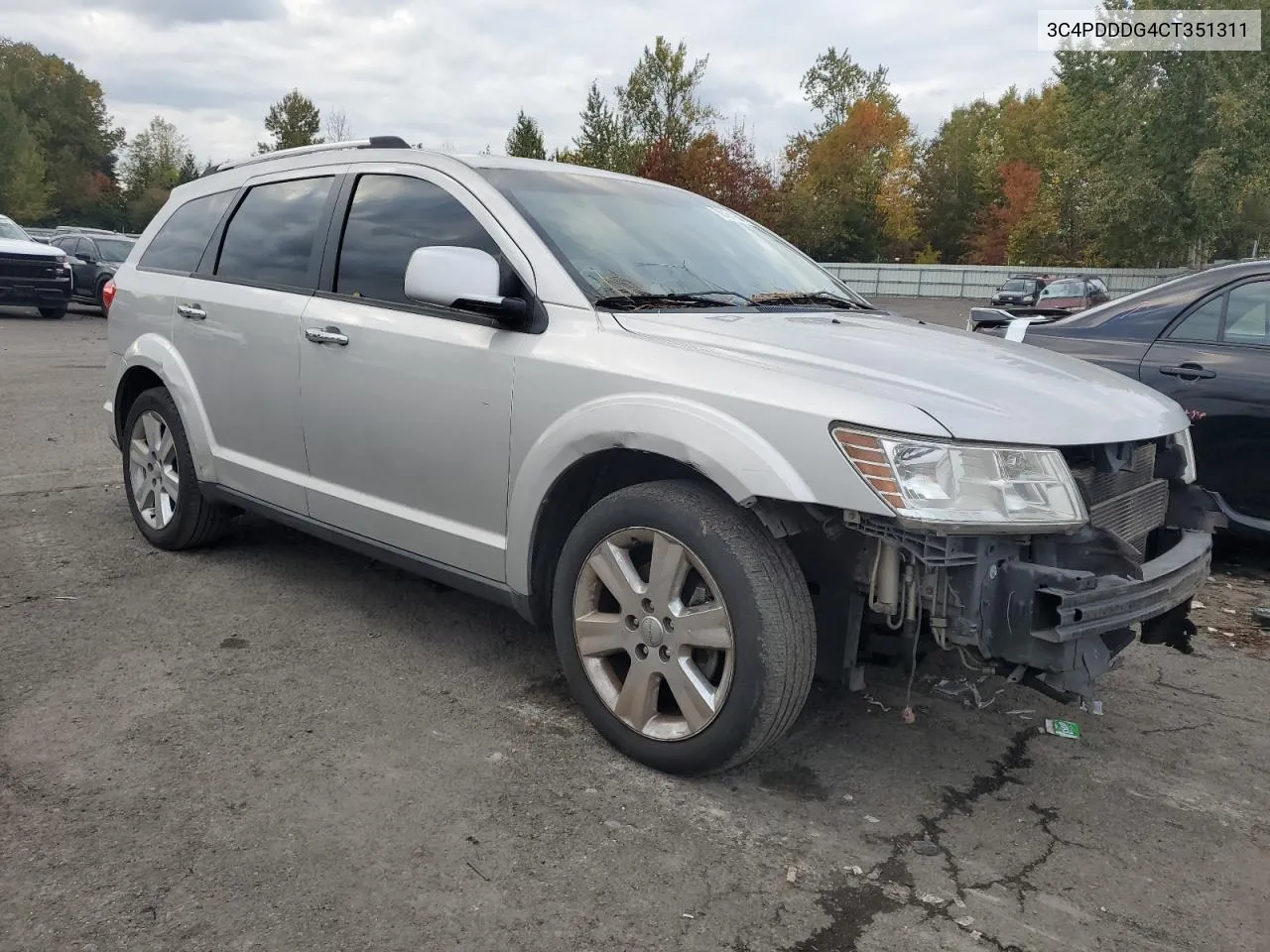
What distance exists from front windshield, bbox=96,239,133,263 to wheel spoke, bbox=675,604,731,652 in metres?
→ 21.4

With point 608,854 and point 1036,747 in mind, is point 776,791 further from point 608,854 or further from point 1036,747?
point 1036,747

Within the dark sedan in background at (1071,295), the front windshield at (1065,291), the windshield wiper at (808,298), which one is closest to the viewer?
the windshield wiper at (808,298)

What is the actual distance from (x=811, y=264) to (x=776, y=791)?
7.79 ft

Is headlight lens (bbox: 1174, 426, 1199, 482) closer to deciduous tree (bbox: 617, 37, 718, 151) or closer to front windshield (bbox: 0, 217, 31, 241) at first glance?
front windshield (bbox: 0, 217, 31, 241)

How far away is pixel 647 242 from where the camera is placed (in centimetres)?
374

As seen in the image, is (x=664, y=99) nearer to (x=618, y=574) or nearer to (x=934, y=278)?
(x=934, y=278)

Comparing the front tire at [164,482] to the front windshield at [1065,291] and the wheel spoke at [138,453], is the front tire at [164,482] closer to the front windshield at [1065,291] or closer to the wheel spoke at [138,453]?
the wheel spoke at [138,453]

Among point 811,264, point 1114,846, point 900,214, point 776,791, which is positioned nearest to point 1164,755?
point 1114,846

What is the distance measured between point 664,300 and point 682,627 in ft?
3.64

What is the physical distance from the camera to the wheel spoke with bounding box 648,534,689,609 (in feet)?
9.57

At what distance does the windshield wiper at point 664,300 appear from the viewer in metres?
3.32

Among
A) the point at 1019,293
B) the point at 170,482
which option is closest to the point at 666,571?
the point at 170,482

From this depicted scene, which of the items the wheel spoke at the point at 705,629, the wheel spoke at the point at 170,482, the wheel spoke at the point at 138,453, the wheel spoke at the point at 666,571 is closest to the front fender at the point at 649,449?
the wheel spoke at the point at 666,571

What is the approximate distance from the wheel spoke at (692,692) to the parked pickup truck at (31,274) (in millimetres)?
19134
